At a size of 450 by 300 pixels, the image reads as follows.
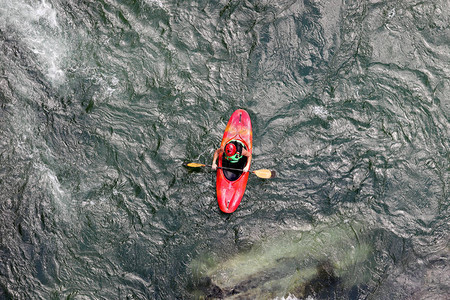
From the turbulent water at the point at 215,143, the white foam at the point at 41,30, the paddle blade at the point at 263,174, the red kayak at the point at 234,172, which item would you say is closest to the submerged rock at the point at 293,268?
the turbulent water at the point at 215,143

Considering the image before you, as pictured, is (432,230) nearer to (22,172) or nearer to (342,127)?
(342,127)

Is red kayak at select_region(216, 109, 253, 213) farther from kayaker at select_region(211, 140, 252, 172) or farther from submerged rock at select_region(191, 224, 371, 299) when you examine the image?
submerged rock at select_region(191, 224, 371, 299)

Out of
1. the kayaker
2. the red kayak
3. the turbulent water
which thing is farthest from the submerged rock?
the kayaker

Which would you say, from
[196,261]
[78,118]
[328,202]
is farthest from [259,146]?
[78,118]

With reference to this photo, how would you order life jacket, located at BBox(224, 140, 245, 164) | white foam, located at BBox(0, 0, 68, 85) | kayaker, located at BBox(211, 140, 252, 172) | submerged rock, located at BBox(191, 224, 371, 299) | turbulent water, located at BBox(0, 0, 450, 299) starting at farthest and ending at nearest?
white foam, located at BBox(0, 0, 68, 85) < life jacket, located at BBox(224, 140, 245, 164) < kayaker, located at BBox(211, 140, 252, 172) < turbulent water, located at BBox(0, 0, 450, 299) < submerged rock, located at BBox(191, 224, 371, 299)

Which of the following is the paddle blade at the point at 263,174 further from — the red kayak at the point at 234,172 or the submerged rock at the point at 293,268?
the submerged rock at the point at 293,268

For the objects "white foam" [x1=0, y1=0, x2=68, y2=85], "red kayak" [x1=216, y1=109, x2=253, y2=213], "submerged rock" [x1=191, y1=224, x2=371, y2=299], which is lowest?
"submerged rock" [x1=191, y1=224, x2=371, y2=299]

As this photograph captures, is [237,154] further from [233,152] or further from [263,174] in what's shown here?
[263,174]

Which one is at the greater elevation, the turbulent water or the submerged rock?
the turbulent water
